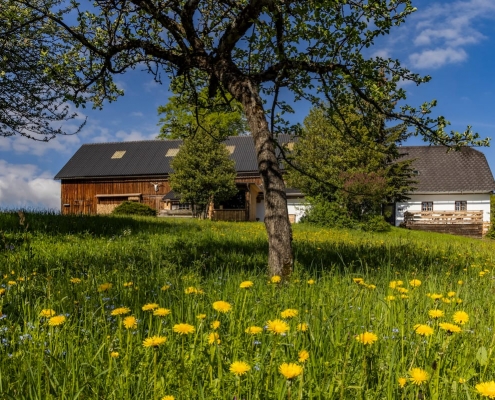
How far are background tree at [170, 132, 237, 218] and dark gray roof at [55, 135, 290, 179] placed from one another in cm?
782

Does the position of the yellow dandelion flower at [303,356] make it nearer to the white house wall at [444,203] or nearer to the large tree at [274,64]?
the large tree at [274,64]

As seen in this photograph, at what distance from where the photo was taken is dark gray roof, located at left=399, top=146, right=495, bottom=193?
3919cm

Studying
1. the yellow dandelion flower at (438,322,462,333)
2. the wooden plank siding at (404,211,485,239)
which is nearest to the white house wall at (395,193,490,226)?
the wooden plank siding at (404,211,485,239)

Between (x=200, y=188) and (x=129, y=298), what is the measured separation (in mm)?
27124

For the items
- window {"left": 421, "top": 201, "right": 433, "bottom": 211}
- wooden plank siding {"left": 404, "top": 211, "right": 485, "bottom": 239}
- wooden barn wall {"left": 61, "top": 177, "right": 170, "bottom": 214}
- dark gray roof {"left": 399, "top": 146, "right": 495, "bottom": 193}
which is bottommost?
wooden plank siding {"left": 404, "top": 211, "right": 485, "bottom": 239}

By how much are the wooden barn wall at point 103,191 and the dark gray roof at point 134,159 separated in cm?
79

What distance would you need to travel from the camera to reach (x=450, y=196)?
40.0m

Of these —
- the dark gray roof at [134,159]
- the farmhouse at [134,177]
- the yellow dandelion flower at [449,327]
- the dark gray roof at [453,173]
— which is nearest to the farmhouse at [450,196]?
the dark gray roof at [453,173]

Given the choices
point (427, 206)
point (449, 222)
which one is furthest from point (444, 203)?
point (449, 222)

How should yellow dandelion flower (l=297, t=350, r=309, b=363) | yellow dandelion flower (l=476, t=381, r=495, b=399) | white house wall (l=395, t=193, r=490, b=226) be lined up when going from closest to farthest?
yellow dandelion flower (l=476, t=381, r=495, b=399)
yellow dandelion flower (l=297, t=350, r=309, b=363)
white house wall (l=395, t=193, r=490, b=226)

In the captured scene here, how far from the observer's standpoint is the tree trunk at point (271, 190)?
5125 millimetres

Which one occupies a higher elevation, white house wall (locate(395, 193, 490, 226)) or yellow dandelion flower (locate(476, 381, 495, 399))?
white house wall (locate(395, 193, 490, 226))

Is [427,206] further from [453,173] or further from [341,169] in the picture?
[341,169]

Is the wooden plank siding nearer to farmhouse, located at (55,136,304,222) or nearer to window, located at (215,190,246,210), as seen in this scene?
farmhouse, located at (55,136,304,222)
